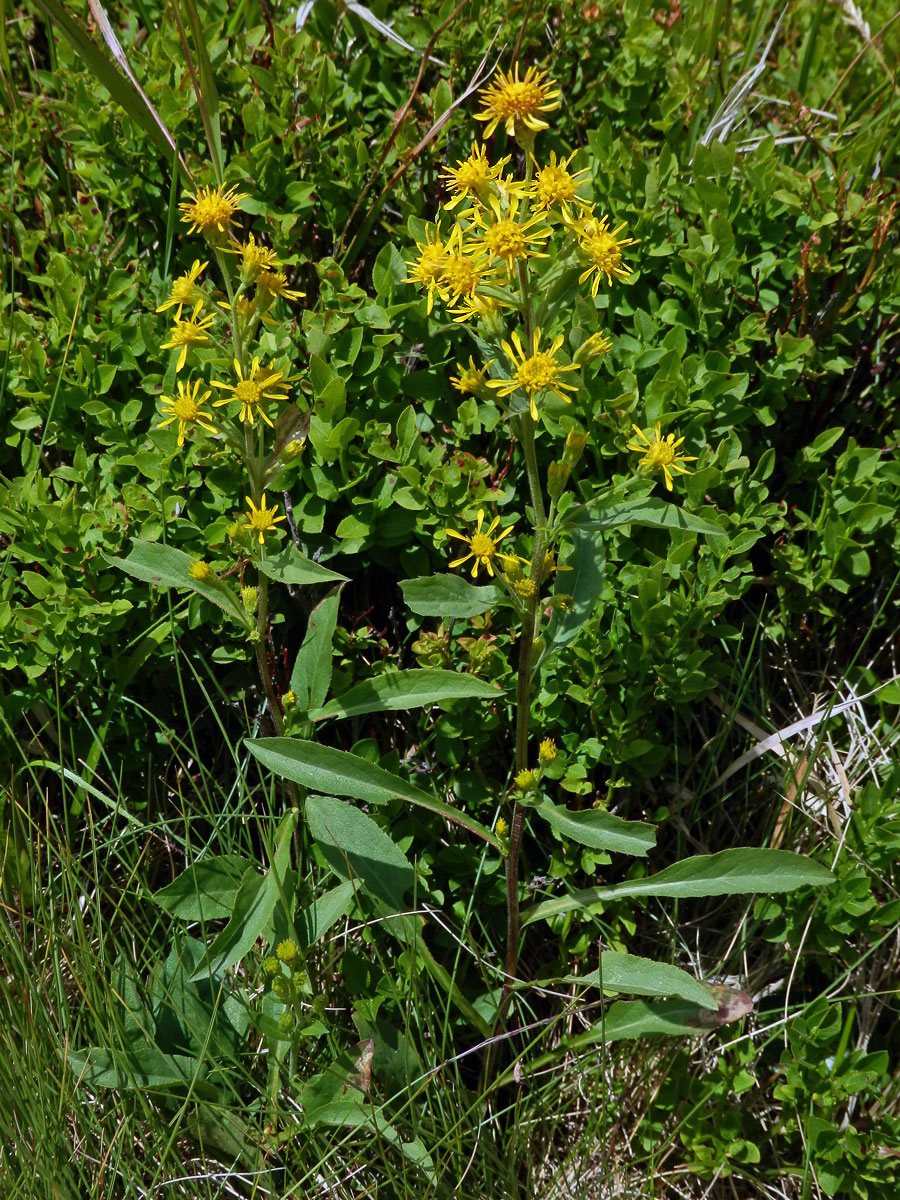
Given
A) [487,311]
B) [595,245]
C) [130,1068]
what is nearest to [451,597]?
[487,311]

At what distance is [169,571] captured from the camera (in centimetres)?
167

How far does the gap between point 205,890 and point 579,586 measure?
2.58 feet

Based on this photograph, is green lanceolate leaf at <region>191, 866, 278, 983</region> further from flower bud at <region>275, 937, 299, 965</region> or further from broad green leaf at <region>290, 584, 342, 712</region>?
broad green leaf at <region>290, 584, 342, 712</region>

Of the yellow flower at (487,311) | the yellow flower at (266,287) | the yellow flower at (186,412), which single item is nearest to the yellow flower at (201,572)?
the yellow flower at (186,412)

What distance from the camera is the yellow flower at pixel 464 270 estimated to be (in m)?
1.46

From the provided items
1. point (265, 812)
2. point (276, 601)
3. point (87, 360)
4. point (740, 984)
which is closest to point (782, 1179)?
point (740, 984)

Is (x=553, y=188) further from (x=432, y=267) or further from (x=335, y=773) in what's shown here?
(x=335, y=773)

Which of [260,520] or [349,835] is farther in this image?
[349,835]

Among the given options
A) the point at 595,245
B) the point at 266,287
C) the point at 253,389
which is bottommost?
the point at 253,389

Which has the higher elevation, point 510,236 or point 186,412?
point 510,236

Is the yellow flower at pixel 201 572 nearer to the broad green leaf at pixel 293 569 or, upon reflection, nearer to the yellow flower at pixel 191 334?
the broad green leaf at pixel 293 569

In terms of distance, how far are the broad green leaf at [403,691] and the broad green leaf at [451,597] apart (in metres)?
0.12

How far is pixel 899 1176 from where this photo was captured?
73.9 inches

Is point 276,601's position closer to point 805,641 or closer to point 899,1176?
point 805,641
